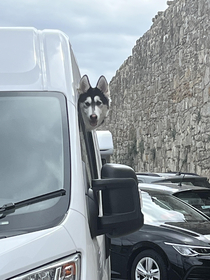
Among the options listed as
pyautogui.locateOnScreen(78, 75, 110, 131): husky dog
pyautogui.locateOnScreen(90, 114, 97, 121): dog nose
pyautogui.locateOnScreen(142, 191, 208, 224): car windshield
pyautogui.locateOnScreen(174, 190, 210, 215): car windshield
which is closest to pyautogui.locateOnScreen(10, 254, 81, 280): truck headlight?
pyautogui.locateOnScreen(78, 75, 110, 131): husky dog

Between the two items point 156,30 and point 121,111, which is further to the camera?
point 121,111

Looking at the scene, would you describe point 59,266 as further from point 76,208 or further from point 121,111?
point 121,111

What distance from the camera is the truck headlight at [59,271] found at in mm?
2410

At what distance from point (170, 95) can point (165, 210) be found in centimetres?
1306

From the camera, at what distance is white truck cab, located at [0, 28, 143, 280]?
98.0 inches

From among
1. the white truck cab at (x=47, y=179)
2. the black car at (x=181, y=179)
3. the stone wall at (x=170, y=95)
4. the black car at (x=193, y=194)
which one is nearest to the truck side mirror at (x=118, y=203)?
the white truck cab at (x=47, y=179)

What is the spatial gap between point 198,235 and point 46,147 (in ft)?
15.2

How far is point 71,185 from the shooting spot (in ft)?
9.30

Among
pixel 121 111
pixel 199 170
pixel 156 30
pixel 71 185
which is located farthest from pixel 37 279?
pixel 121 111

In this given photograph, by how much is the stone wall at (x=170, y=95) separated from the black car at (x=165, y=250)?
8871 mm

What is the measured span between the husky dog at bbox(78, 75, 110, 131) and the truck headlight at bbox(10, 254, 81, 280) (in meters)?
1.33

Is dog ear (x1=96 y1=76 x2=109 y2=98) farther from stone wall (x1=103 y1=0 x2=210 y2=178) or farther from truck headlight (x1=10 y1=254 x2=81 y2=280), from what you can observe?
stone wall (x1=103 y1=0 x2=210 y2=178)

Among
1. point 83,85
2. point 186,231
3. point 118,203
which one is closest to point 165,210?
point 186,231

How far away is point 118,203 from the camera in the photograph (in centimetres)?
290
